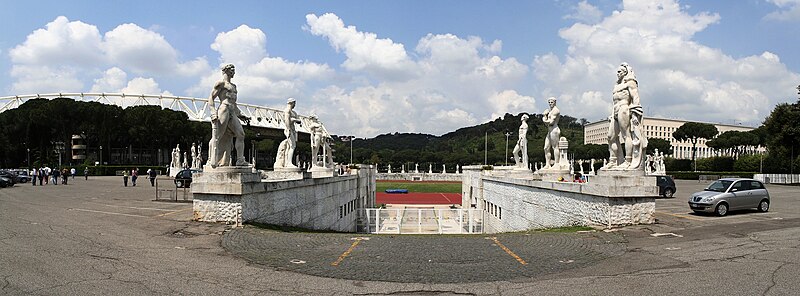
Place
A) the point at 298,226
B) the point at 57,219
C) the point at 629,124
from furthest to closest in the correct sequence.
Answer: the point at 298,226 < the point at 629,124 < the point at 57,219

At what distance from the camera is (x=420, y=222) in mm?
31516

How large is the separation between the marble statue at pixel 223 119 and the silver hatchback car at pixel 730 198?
1494 cm

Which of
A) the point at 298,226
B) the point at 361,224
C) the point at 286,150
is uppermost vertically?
the point at 286,150

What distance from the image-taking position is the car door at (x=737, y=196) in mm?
17234

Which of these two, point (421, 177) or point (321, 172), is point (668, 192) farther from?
point (421, 177)

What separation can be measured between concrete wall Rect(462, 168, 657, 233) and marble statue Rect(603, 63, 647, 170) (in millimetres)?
1150

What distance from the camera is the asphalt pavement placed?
741cm

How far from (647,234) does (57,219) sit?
606 inches

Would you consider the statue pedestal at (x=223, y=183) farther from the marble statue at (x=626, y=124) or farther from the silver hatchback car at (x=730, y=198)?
the silver hatchback car at (x=730, y=198)

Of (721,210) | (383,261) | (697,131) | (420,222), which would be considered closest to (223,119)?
(383,261)

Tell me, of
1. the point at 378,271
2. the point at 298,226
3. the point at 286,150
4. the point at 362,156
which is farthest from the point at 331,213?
the point at 362,156

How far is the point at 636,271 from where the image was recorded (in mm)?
8578

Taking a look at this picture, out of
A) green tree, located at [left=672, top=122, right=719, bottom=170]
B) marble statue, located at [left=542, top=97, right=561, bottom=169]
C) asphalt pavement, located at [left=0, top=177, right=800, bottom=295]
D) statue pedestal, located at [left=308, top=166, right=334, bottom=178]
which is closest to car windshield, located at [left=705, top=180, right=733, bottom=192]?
asphalt pavement, located at [left=0, top=177, right=800, bottom=295]

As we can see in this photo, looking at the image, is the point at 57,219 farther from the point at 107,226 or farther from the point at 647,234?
the point at 647,234
